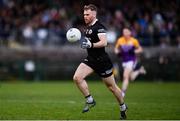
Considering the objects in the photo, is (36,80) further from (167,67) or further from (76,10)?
(167,67)

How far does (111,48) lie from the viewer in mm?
36281

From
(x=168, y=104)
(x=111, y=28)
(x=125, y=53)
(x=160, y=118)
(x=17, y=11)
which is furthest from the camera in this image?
(x=17, y=11)

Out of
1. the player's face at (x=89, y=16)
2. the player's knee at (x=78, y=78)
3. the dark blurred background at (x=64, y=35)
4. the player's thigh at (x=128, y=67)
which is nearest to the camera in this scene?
the player's knee at (x=78, y=78)

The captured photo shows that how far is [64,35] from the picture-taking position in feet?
117

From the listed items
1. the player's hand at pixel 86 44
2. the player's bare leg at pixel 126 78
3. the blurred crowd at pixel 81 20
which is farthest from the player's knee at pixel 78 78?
the blurred crowd at pixel 81 20

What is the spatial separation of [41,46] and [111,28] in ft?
14.1

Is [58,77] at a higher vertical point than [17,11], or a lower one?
lower

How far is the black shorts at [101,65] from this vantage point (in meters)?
15.5

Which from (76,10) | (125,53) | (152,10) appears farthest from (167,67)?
(125,53)

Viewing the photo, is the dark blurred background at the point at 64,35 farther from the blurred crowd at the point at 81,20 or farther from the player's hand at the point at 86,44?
the player's hand at the point at 86,44

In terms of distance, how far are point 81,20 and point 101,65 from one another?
66.4ft

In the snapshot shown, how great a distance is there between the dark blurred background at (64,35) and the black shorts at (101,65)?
19.3 metres

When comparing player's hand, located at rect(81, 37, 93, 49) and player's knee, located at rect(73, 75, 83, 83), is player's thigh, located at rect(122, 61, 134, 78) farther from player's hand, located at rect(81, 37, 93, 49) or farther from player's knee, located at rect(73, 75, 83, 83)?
player's hand, located at rect(81, 37, 93, 49)

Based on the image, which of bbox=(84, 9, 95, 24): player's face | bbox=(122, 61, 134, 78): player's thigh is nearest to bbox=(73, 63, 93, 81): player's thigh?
bbox=(84, 9, 95, 24): player's face
